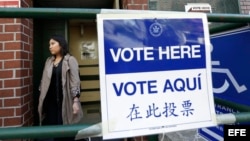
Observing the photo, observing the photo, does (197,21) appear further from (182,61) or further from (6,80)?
(6,80)

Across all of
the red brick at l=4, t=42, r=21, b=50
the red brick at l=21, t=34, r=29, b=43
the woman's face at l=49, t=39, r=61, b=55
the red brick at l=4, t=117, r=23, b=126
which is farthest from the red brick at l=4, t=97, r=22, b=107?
the woman's face at l=49, t=39, r=61, b=55

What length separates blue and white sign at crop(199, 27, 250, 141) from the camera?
52.9 inches

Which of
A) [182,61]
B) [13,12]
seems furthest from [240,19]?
[13,12]

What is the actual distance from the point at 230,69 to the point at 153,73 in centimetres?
72

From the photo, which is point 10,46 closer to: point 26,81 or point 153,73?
point 26,81

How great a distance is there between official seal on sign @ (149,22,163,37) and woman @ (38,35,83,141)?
1811 mm

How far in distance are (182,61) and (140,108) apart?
9.9 inches

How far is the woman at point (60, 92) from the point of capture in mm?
2646

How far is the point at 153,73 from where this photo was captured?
3.14ft

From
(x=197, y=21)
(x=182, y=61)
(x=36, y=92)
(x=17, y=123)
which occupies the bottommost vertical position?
(x=17, y=123)

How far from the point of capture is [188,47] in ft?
3.31

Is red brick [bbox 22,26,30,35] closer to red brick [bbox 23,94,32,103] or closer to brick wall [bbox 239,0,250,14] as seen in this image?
red brick [bbox 23,94,32,103]

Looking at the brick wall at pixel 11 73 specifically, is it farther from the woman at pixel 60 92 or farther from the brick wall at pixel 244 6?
the brick wall at pixel 244 6

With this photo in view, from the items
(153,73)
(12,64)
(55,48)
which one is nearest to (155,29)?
(153,73)
